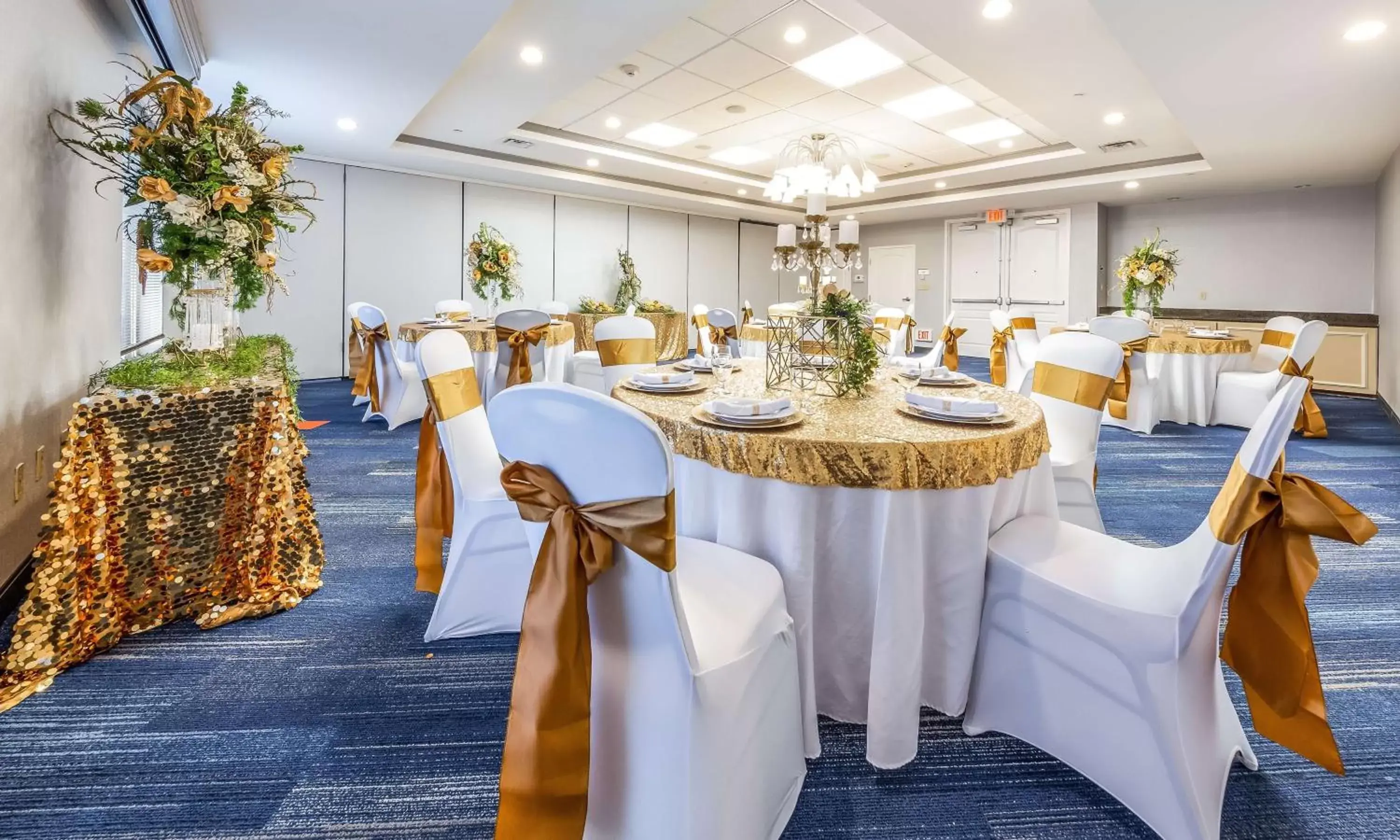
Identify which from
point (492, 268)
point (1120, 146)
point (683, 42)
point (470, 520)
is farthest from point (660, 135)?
point (470, 520)

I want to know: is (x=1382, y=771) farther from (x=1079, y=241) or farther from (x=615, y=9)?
(x=1079, y=241)

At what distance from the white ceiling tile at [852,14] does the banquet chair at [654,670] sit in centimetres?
417

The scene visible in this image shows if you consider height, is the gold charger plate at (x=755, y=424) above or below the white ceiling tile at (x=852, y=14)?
below

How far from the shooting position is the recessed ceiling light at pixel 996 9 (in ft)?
13.0

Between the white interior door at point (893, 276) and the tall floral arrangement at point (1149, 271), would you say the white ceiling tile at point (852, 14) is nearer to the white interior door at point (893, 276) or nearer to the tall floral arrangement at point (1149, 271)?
the tall floral arrangement at point (1149, 271)

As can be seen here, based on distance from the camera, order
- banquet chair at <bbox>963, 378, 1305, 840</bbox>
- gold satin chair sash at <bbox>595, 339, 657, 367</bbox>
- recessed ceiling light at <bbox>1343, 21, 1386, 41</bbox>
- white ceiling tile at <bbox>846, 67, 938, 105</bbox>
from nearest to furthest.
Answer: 1. banquet chair at <bbox>963, 378, 1305, 840</bbox>
2. gold satin chair sash at <bbox>595, 339, 657, 367</bbox>
3. recessed ceiling light at <bbox>1343, 21, 1386, 41</bbox>
4. white ceiling tile at <bbox>846, 67, 938, 105</bbox>

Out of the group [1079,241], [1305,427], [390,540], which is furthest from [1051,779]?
[1079,241]

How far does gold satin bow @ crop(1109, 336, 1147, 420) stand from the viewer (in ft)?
18.0

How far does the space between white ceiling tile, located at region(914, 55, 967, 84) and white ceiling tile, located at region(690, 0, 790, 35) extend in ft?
4.96

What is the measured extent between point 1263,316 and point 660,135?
335 inches

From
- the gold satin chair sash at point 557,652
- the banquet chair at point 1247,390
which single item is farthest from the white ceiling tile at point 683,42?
the banquet chair at point 1247,390

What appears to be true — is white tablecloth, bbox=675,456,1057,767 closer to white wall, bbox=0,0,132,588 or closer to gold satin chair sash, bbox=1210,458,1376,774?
gold satin chair sash, bbox=1210,458,1376,774
